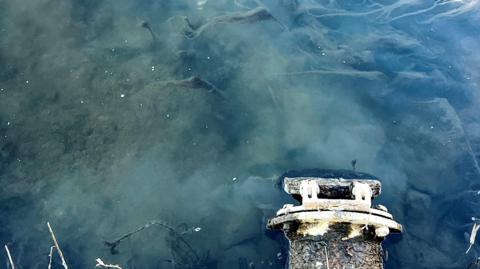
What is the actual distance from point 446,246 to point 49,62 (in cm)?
495

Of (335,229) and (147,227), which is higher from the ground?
(335,229)

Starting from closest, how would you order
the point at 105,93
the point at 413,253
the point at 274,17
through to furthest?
the point at 413,253 → the point at 105,93 → the point at 274,17

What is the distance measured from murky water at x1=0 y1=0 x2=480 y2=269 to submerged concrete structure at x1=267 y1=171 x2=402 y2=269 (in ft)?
2.15

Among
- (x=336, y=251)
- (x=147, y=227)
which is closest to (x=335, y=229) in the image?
(x=336, y=251)

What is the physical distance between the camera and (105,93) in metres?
5.25

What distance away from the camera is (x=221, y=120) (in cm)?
512

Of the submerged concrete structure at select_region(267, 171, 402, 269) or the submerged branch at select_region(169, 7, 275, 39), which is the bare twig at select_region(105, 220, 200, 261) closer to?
the submerged concrete structure at select_region(267, 171, 402, 269)

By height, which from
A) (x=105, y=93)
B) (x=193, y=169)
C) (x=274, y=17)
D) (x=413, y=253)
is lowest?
(x=413, y=253)

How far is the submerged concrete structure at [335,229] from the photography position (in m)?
3.69

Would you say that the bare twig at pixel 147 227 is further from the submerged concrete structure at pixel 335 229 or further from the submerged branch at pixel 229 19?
the submerged branch at pixel 229 19

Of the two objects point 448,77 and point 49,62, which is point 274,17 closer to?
point 448,77

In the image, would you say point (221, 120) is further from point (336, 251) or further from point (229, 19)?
point (336, 251)

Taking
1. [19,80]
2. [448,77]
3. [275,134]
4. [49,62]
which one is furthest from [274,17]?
[19,80]

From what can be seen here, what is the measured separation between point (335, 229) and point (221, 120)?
6.30 ft
